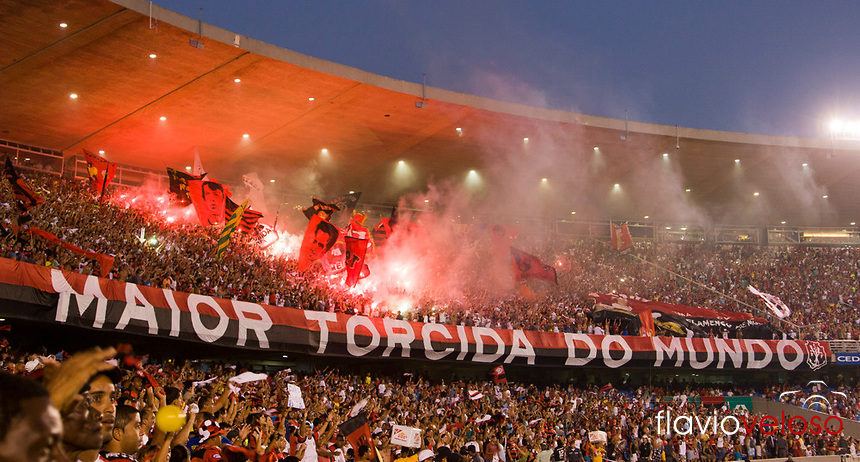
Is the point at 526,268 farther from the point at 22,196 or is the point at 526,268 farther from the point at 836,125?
the point at 836,125

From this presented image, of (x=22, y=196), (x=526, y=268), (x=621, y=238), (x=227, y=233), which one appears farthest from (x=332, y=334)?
(x=621, y=238)

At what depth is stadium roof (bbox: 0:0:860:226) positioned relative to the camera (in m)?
21.7

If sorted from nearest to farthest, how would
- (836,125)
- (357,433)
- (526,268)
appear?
1. (357,433)
2. (526,268)
3. (836,125)

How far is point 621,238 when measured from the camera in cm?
4153

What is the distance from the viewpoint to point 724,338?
3133 cm

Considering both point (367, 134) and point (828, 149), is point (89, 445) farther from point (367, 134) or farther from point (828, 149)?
point (828, 149)

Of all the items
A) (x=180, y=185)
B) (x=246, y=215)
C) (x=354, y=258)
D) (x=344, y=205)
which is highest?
(x=344, y=205)

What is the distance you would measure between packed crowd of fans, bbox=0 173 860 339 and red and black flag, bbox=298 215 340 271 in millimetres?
816

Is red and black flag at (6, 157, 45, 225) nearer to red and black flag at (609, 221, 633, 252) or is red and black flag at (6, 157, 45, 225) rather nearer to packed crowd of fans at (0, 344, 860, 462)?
packed crowd of fans at (0, 344, 860, 462)

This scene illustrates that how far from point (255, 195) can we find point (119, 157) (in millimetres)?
6120

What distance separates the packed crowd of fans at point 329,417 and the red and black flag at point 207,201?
653 centimetres

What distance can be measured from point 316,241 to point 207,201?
13.5 feet

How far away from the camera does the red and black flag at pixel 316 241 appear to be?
26.5 metres

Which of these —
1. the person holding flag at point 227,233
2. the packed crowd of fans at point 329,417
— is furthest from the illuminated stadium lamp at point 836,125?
the person holding flag at point 227,233
